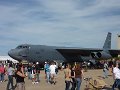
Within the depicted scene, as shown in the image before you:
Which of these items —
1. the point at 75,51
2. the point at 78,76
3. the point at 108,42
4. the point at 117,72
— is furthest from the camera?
the point at 108,42

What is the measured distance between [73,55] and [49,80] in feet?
80.8

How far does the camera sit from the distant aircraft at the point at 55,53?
38844mm

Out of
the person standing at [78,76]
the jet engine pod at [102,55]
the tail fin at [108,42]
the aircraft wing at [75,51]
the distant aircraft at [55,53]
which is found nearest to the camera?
the person standing at [78,76]

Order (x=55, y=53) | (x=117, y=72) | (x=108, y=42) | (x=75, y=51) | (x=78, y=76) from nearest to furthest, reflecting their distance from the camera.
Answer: (x=117, y=72), (x=78, y=76), (x=55, y=53), (x=75, y=51), (x=108, y=42)

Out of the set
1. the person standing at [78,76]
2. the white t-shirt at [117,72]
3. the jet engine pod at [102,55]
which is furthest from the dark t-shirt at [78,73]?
the jet engine pod at [102,55]

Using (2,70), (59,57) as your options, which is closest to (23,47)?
(59,57)

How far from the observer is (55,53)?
4238 cm

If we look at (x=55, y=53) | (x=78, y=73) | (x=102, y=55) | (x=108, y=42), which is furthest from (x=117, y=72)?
(x=108, y=42)

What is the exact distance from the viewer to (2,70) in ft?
75.5

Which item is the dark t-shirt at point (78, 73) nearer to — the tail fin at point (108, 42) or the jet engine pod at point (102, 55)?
the jet engine pod at point (102, 55)

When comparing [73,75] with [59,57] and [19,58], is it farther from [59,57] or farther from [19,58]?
[59,57]

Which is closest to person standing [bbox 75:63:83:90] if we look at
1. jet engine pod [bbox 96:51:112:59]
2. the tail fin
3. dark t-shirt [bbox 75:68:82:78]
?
dark t-shirt [bbox 75:68:82:78]

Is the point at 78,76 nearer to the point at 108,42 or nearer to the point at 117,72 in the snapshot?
the point at 117,72

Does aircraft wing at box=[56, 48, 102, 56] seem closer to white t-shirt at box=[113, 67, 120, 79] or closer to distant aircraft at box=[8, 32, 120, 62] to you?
distant aircraft at box=[8, 32, 120, 62]
